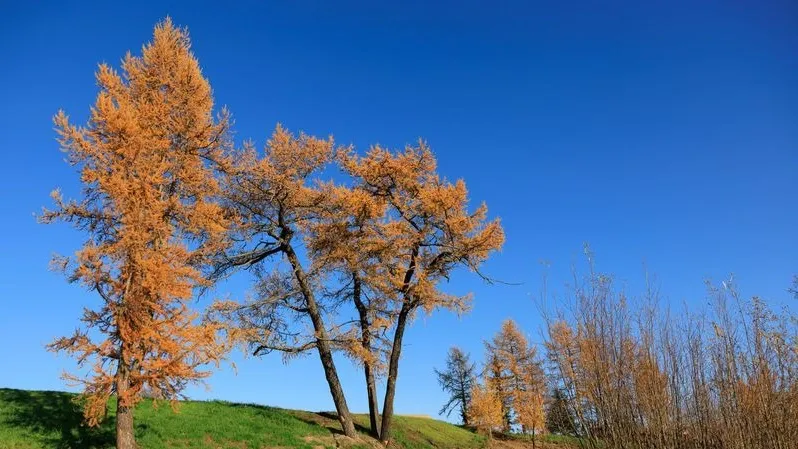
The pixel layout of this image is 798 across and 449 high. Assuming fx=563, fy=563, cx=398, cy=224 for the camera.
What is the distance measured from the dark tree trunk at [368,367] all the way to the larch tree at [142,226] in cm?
634

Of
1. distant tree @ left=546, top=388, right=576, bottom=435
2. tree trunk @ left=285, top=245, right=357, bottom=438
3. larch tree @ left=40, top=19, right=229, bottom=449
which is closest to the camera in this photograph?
distant tree @ left=546, top=388, right=576, bottom=435

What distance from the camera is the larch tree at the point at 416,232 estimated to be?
60.0 ft

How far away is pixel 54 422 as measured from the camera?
44.5ft

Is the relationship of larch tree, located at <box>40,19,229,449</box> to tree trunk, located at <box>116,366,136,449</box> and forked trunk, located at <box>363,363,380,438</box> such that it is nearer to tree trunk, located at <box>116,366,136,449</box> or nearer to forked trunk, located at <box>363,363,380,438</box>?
tree trunk, located at <box>116,366,136,449</box>

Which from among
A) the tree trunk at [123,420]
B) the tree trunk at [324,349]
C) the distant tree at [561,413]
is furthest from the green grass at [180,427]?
the distant tree at [561,413]

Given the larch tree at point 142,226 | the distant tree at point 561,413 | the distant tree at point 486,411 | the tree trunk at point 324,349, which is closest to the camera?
the distant tree at point 561,413

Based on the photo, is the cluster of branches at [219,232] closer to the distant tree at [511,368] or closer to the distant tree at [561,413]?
the distant tree at [561,413]

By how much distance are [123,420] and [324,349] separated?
732 cm

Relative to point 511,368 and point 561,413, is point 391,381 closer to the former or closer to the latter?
point 561,413

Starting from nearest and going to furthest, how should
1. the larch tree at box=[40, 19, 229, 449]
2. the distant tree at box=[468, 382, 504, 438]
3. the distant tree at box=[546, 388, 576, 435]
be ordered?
the distant tree at box=[546, 388, 576, 435]
the larch tree at box=[40, 19, 229, 449]
the distant tree at box=[468, 382, 504, 438]

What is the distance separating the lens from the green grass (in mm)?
13000

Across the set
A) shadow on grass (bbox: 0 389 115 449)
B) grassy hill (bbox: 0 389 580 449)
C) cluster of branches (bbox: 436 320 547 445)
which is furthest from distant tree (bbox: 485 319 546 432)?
shadow on grass (bbox: 0 389 115 449)

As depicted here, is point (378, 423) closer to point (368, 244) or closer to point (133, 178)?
point (368, 244)

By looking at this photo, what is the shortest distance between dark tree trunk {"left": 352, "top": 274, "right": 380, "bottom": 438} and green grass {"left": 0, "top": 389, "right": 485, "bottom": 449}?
52 centimetres
